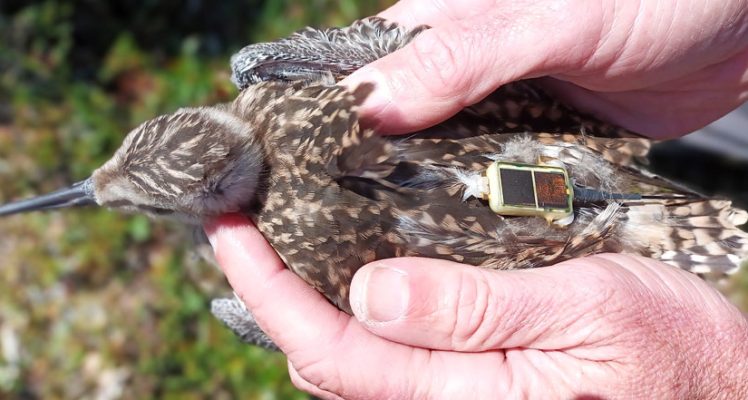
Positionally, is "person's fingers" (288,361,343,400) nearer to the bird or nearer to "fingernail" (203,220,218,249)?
the bird

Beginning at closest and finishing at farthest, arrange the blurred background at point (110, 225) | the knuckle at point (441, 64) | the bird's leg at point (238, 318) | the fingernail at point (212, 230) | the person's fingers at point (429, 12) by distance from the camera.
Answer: the knuckle at point (441, 64)
the fingernail at point (212, 230)
the person's fingers at point (429, 12)
the bird's leg at point (238, 318)
the blurred background at point (110, 225)

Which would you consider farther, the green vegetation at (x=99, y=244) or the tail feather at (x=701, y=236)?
the green vegetation at (x=99, y=244)

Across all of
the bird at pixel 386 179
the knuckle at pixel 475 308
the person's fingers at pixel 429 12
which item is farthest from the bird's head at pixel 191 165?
the person's fingers at pixel 429 12

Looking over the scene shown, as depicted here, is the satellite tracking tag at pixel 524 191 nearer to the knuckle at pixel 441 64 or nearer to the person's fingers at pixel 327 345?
the knuckle at pixel 441 64

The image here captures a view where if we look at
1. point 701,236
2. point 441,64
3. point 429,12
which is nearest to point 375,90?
point 441,64

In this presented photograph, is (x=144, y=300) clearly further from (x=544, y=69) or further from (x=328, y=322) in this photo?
(x=544, y=69)

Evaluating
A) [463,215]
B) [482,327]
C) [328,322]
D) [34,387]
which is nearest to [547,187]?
[463,215]
